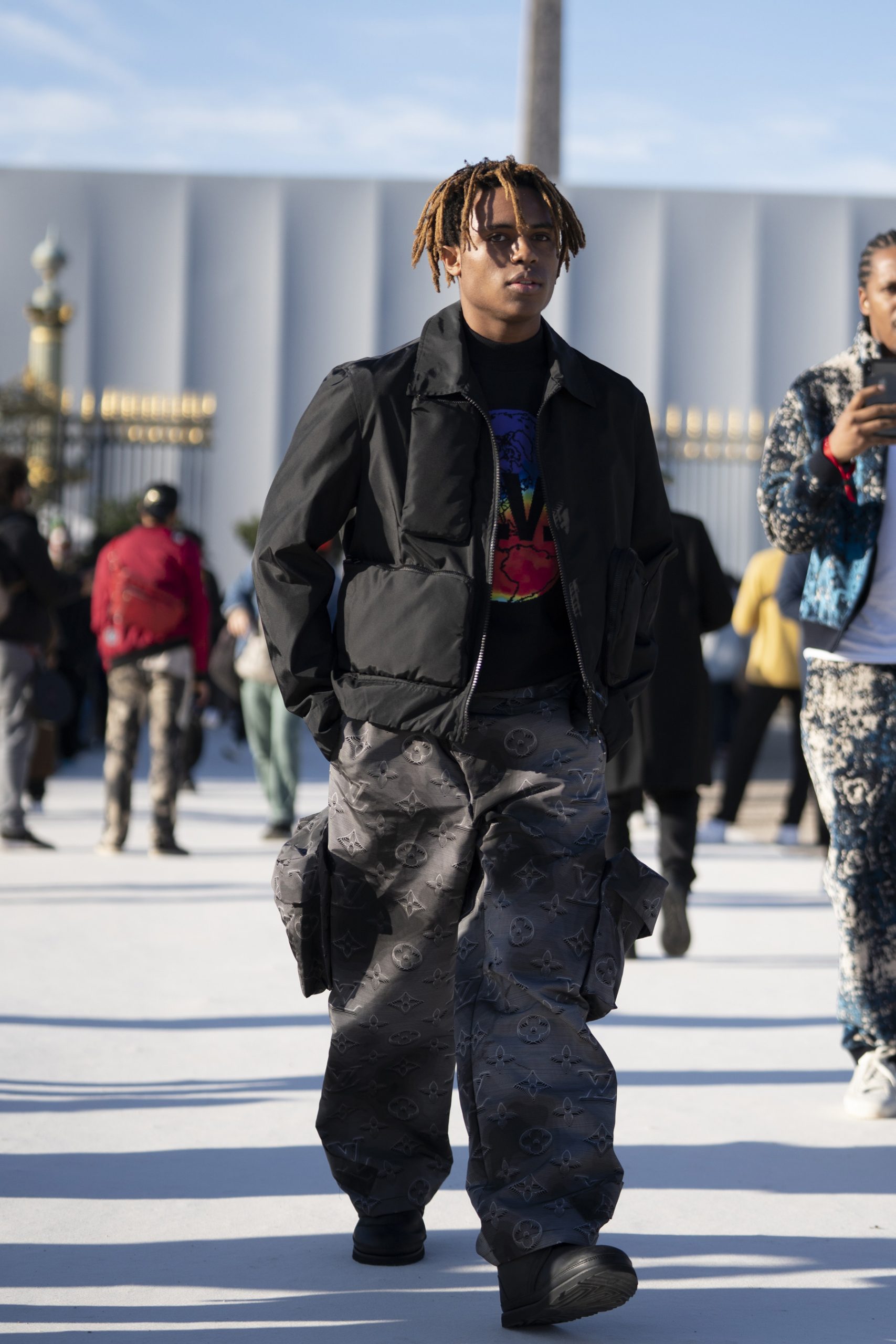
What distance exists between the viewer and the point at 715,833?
398 inches

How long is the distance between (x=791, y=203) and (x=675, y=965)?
83.7ft

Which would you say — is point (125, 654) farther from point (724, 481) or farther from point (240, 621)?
point (724, 481)

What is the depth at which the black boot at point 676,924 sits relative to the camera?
6203 millimetres

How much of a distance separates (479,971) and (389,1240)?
524 millimetres

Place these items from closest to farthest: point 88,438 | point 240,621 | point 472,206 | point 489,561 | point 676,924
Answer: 1. point 489,561
2. point 472,206
3. point 676,924
4. point 240,621
5. point 88,438

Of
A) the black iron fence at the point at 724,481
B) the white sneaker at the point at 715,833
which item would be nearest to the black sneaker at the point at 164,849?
the white sneaker at the point at 715,833

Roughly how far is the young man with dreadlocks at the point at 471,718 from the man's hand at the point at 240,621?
6.51 metres

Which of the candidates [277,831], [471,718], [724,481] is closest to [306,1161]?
[471,718]

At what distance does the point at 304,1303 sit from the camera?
111 inches

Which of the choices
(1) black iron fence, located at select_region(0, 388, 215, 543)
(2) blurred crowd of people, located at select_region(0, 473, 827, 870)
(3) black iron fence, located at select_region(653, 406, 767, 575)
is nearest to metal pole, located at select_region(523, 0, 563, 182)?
(2) blurred crowd of people, located at select_region(0, 473, 827, 870)

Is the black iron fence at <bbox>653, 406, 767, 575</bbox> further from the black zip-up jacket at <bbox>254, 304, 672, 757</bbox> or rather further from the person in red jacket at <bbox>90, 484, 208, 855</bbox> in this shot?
the black zip-up jacket at <bbox>254, 304, 672, 757</bbox>

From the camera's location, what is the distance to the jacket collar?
2.94 m

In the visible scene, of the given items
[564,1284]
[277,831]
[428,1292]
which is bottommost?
[277,831]

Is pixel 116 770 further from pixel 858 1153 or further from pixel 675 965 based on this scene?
pixel 858 1153
